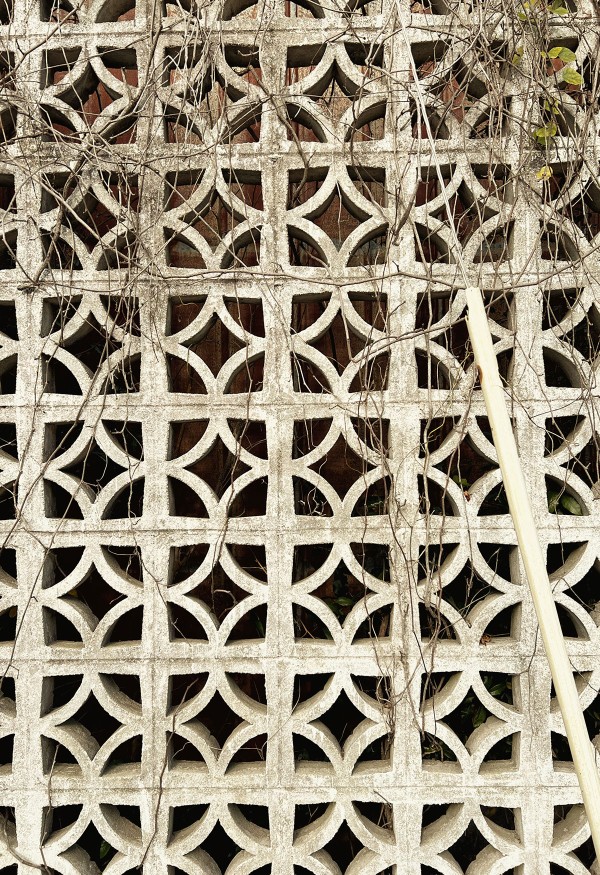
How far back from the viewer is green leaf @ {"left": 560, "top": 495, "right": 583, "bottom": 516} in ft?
7.36

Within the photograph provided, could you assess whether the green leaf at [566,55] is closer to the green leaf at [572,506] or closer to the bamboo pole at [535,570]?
the green leaf at [572,506]

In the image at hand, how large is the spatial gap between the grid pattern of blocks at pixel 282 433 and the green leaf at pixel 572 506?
16cm

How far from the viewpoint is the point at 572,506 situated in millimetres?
2246

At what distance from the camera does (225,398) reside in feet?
6.75

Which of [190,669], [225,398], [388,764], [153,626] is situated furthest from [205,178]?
[388,764]

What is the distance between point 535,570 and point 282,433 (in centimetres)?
129

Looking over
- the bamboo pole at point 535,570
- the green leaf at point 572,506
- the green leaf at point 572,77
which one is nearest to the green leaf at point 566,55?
the green leaf at point 572,77

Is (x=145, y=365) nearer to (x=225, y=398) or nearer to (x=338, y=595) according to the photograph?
(x=225, y=398)

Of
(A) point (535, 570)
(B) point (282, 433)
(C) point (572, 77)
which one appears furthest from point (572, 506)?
(A) point (535, 570)

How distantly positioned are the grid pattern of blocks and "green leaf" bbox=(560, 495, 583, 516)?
165mm

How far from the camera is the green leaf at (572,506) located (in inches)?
88.4

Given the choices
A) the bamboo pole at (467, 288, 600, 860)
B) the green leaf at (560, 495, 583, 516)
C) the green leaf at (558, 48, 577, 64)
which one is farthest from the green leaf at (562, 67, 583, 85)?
the bamboo pole at (467, 288, 600, 860)

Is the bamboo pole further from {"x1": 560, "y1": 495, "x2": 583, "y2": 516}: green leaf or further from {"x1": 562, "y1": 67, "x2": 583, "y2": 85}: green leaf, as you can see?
{"x1": 562, "y1": 67, "x2": 583, "y2": 85}: green leaf

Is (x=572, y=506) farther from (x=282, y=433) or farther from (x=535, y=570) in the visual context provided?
(x=535, y=570)
